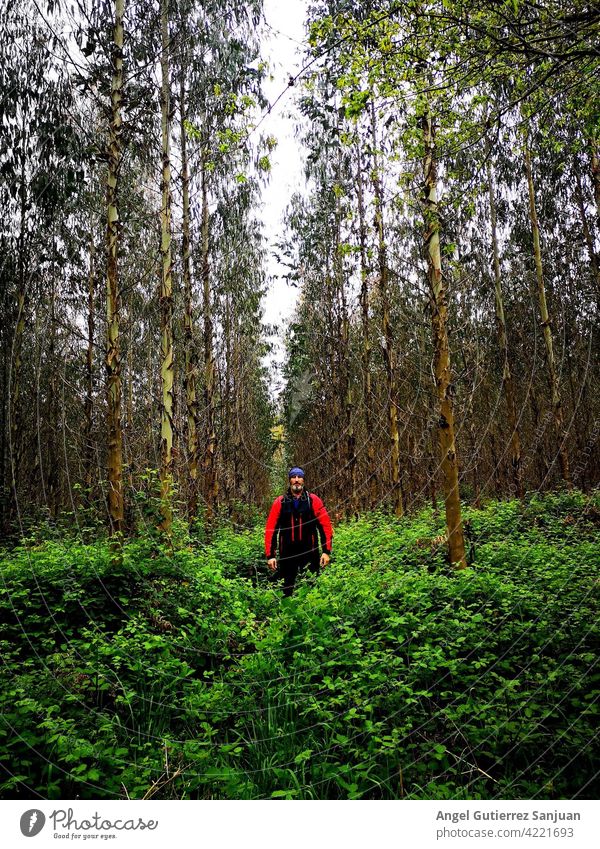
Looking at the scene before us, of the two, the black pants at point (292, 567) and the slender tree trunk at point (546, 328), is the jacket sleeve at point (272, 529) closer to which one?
the black pants at point (292, 567)

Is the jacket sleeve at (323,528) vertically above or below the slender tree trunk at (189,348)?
below

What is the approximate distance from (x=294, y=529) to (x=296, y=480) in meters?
0.52

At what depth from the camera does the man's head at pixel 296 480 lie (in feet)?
15.2

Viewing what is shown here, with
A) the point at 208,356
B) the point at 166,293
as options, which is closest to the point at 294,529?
the point at 166,293

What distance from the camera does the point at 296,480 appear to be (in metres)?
4.71

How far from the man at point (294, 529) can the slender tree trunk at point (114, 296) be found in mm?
1489

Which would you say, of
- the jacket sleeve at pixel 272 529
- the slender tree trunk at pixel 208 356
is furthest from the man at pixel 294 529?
the slender tree trunk at pixel 208 356

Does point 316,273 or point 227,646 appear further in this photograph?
point 316,273

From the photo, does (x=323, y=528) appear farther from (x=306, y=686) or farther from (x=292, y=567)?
(x=306, y=686)

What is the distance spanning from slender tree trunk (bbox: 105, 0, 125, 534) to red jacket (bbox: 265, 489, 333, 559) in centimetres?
147

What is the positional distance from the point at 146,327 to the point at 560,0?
12.9 meters
